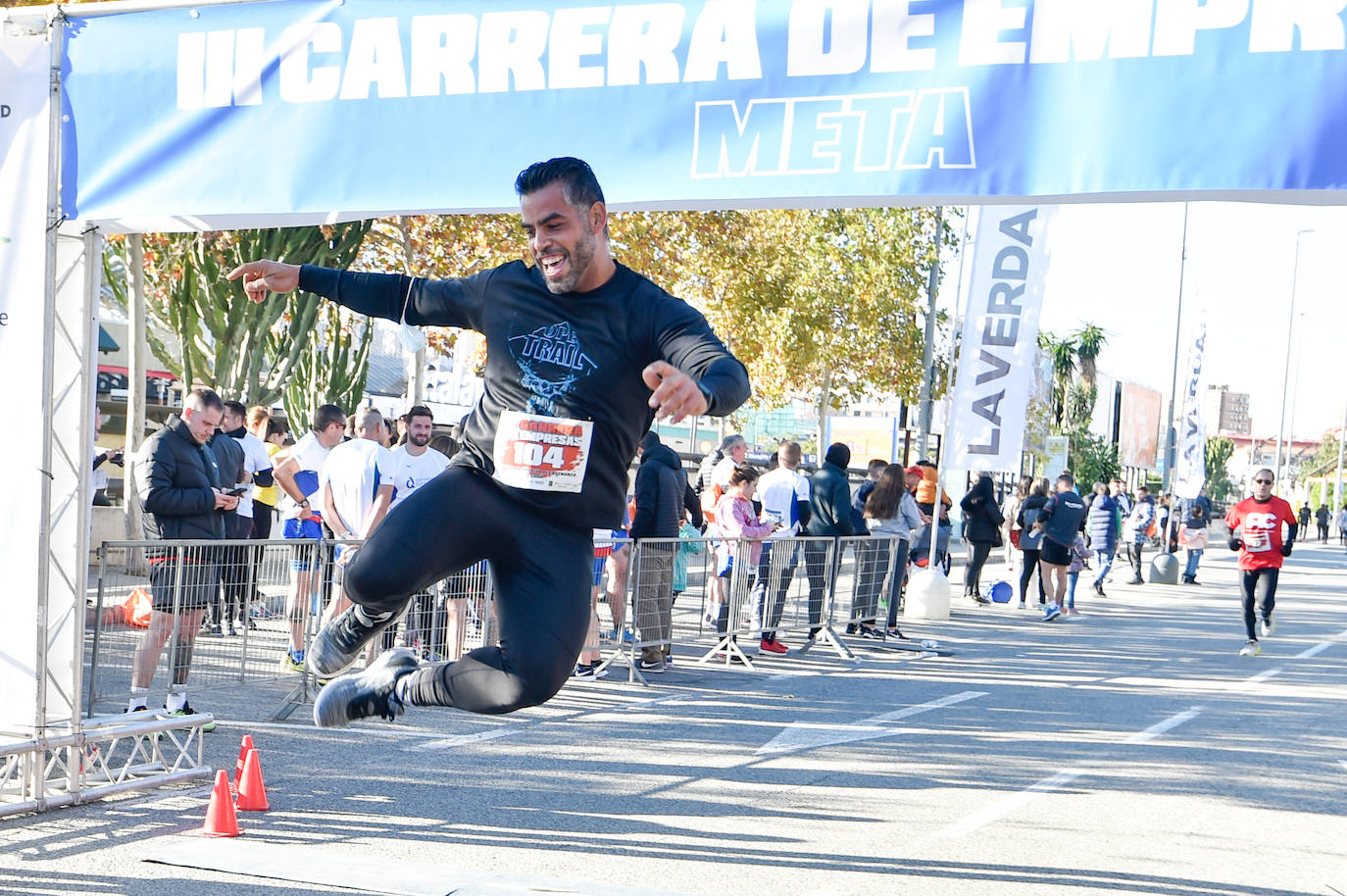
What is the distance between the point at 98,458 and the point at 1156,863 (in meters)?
10.3

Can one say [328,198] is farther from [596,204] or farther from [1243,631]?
[1243,631]

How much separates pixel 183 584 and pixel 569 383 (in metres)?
4.83

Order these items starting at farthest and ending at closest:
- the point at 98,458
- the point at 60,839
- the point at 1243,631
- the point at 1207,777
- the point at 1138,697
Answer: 1. the point at 1243,631
2. the point at 98,458
3. the point at 1138,697
4. the point at 1207,777
5. the point at 60,839

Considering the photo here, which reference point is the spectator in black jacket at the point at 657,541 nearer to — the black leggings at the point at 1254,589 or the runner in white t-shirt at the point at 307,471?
the runner in white t-shirt at the point at 307,471

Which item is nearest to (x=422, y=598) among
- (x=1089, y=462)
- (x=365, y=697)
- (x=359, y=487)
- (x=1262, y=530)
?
(x=359, y=487)

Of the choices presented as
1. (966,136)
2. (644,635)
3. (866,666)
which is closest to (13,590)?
(966,136)

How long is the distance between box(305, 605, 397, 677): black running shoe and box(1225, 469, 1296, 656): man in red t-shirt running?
12817mm

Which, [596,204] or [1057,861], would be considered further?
[1057,861]

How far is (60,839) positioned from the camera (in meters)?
6.20

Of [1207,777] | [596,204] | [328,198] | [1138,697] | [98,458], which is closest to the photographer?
[596,204]

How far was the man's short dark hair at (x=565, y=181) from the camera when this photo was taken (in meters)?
4.64

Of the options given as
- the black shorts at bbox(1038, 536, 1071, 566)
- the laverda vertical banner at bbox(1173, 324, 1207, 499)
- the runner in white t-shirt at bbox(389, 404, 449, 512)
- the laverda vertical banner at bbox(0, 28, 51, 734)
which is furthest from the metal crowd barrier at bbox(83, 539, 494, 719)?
the laverda vertical banner at bbox(1173, 324, 1207, 499)

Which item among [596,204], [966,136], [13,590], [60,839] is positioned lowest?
[60,839]

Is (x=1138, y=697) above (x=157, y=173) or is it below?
below
